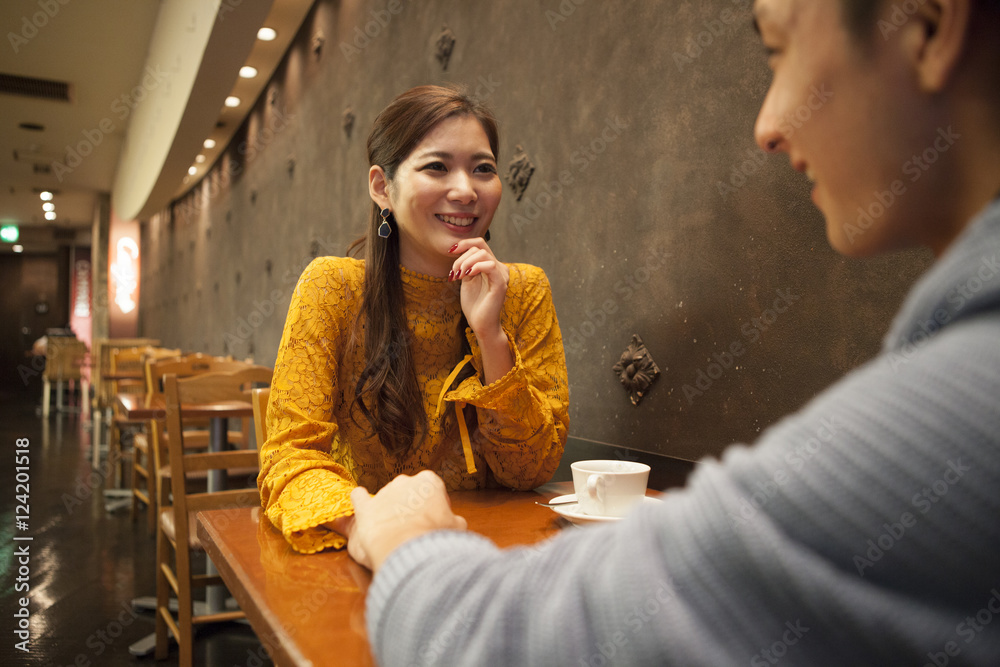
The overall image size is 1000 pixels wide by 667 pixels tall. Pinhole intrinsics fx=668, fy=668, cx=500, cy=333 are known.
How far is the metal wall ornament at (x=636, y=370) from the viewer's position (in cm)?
187

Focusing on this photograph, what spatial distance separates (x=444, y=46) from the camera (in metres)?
3.05

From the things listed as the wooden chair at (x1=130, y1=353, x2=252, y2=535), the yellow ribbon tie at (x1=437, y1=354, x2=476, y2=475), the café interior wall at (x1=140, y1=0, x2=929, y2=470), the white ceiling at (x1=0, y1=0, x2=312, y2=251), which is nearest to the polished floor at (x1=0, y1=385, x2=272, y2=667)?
the wooden chair at (x1=130, y1=353, x2=252, y2=535)

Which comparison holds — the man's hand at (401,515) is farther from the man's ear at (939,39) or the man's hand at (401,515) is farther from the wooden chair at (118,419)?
the wooden chair at (118,419)

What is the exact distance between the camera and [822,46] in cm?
46

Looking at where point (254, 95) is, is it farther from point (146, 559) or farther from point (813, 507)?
point (813, 507)

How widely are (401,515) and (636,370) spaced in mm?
1336

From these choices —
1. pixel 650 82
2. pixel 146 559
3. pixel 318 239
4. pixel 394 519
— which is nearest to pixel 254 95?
pixel 318 239

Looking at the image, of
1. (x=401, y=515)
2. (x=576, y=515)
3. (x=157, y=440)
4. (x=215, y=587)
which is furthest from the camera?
(x=157, y=440)

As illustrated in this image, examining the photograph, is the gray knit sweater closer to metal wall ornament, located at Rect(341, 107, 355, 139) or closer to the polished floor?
the polished floor

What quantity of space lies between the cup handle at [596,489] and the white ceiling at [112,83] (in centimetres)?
436

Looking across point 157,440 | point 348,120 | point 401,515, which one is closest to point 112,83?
point 348,120

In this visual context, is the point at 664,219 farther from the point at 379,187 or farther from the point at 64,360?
the point at 64,360

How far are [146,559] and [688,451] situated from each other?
367cm

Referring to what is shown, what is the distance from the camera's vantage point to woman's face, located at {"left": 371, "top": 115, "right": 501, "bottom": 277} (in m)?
1.47
